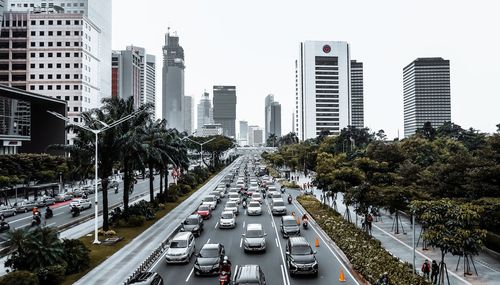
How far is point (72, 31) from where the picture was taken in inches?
4441

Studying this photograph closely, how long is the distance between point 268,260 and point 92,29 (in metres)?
112

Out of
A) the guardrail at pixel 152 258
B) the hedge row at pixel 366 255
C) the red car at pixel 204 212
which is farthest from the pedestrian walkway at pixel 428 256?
the guardrail at pixel 152 258

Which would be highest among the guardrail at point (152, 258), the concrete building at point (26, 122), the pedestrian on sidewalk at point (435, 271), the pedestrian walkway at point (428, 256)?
the concrete building at point (26, 122)

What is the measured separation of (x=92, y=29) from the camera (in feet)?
395

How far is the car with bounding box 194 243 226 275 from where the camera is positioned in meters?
23.4

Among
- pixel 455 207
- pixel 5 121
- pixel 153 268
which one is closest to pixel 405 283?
pixel 455 207

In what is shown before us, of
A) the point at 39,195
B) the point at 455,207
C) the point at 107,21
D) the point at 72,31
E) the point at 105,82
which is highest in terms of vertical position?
the point at 107,21

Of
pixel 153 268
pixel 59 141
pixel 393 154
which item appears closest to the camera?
pixel 153 268

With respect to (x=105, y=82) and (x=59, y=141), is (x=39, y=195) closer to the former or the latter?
(x=59, y=141)

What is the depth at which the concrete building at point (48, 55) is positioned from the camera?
112 meters

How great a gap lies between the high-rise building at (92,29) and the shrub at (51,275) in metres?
101

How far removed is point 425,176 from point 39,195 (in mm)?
60879

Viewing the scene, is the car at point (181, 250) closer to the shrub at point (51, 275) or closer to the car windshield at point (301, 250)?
the shrub at point (51, 275)

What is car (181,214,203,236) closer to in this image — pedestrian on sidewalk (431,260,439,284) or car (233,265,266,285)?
car (233,265,266,285)
